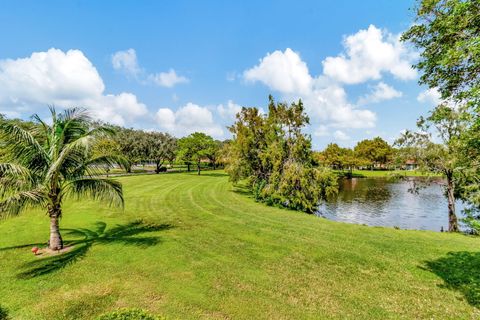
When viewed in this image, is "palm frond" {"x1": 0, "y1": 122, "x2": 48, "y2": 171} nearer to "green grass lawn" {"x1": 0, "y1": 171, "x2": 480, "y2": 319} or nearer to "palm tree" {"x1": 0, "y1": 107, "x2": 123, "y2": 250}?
"palm tree" {"x1": 0, "y1": 107, "x2": 123, "y2": 250}

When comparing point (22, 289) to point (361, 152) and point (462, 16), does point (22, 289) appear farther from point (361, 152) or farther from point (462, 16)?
point (361, 152)

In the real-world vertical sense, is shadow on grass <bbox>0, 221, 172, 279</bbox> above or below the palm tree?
below

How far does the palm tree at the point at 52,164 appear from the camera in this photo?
7527 millimetres

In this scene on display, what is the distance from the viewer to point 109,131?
8.62 m

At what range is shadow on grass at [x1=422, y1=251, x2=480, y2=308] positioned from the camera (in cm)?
643

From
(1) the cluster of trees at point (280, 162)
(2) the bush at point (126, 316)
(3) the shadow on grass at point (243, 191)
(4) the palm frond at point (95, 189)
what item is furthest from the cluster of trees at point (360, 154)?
(2) the bush at point (126, 316)

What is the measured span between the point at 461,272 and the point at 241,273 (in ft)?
22.1

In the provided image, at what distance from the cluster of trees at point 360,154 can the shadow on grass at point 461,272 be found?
54340 mm

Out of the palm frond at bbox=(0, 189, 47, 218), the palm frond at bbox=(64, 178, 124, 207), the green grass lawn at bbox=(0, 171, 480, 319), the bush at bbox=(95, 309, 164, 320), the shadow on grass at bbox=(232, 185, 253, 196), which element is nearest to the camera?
the bush at bbox=(95, 309, 164, 320)

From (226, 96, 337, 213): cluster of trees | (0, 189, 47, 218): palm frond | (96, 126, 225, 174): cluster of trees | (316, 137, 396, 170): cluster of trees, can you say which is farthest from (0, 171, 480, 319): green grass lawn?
(316, 137, 396, 170): cluster of trees

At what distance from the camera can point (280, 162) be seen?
2075 cm

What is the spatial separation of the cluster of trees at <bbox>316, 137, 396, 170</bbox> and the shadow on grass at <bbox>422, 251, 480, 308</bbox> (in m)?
54.3

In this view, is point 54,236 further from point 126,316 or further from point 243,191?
point 243,191

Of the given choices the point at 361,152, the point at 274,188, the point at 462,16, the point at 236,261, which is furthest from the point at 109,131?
the point at 361,152
